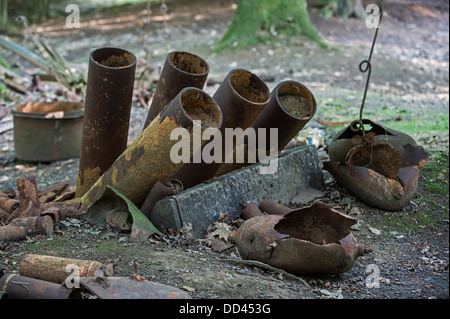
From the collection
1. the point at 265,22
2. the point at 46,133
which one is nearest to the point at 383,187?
the point at 46,133

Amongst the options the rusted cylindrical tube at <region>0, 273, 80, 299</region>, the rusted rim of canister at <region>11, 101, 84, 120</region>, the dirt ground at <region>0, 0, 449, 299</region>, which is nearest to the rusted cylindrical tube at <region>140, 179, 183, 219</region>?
the dirt ground at <region>0, 0, 449, 299</region>

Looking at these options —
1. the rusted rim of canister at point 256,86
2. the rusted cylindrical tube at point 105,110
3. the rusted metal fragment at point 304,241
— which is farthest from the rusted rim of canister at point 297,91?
the rusted cylindrical tube at point 105,110

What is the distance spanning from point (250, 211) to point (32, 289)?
188cm

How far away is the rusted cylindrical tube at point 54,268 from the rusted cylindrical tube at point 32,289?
147 mm

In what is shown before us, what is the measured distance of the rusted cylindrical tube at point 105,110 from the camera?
402 cm

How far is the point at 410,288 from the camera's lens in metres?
3.27

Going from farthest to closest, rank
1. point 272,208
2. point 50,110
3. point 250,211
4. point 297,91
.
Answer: point 50,110
point 297,91
point 272,208
point 250,211

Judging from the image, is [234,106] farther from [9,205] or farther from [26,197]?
[9,205]

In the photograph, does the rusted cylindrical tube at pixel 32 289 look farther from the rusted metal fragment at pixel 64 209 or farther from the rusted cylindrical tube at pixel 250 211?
the rusted cylindrical tube at pixel 250 211

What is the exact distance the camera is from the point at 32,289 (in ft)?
8.49

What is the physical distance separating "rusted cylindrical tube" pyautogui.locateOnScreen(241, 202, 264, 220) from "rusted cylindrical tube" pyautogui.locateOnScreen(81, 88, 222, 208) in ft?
2.26

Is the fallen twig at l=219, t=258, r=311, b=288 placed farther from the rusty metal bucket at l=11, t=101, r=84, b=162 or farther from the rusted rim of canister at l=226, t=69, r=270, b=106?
the rusty metal bucket at l=11, t=101, r=84, b=162

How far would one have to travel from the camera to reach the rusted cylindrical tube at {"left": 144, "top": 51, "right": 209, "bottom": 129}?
423 centimetres
